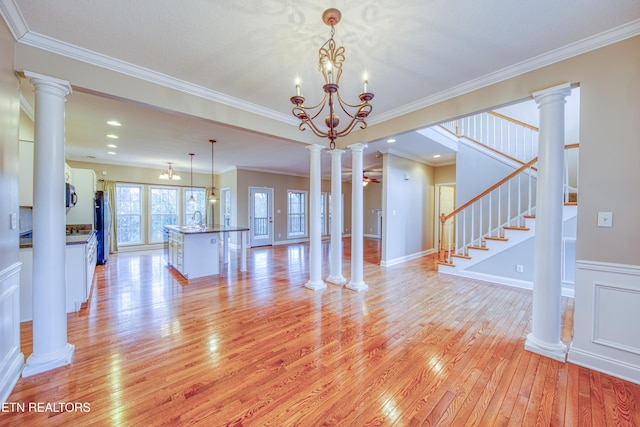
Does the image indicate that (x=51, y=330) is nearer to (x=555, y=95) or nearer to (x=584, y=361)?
(x=584, y=361)

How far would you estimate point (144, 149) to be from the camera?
5723mm

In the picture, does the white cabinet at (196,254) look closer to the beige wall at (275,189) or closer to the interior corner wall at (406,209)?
the beige wall at (275,189)

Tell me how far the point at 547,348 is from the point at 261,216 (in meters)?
7.59

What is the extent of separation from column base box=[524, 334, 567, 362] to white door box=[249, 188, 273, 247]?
7.27 metres

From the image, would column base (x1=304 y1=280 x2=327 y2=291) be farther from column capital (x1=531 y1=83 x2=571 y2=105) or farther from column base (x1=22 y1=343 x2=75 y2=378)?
column capital (x1=531 y1=83 x2=571 y2=105)

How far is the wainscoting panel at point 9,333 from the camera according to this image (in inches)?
69.9

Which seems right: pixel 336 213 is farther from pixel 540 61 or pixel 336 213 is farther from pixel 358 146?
pixel 540 61

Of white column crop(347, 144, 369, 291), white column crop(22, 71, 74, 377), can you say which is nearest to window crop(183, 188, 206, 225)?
white column crop(347, 144, 369, 291)

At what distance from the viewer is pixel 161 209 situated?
809 centimetres

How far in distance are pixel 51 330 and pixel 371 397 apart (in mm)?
2541

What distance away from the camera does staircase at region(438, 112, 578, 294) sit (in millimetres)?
4430

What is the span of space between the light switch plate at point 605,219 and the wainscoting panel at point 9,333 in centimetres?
434

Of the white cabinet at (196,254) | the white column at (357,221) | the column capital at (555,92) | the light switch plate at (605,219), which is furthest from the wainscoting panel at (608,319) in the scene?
the white cabinet at (196,254)

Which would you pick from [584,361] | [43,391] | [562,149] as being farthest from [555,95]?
[43,391]
